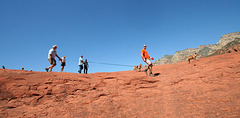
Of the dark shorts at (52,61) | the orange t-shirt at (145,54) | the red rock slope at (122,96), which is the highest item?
the orange t-shirt at (145,54)

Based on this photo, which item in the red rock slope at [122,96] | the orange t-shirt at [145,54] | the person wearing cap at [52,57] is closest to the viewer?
the red rock slope at [122,96]

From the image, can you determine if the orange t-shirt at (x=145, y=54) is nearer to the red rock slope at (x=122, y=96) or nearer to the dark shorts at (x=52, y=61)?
the red rock slope at (x=122, y=96)

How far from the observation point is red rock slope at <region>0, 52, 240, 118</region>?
11.8 ft

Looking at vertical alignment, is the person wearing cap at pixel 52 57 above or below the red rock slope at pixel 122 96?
above

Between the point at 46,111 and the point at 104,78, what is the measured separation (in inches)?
102

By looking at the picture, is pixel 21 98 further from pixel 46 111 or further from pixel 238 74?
pixel 238 74

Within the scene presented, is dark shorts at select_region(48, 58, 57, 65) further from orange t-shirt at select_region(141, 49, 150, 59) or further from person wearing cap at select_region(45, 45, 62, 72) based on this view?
orange t-shirt at select_region(141, 49, 150, 59)

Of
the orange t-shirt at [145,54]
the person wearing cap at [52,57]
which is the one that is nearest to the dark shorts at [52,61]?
the person wearing cap at [52,57]

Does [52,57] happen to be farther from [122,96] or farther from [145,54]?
[145,54]

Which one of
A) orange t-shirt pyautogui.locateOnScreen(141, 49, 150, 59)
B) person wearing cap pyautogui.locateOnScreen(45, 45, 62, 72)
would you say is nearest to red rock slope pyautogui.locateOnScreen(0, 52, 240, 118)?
person wearing cap pyautogui.locateOnScreen(45, 45, 62, 72)

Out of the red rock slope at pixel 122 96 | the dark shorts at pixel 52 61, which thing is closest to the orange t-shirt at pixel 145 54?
the red rock slope at pixel 122 96

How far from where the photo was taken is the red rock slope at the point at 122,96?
3588 mm

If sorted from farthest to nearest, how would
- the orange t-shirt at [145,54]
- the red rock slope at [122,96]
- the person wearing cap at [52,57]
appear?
the orange t-shirt at [145,54] → the person wearing cap at [52,57] → the red rock slope at [122,96]

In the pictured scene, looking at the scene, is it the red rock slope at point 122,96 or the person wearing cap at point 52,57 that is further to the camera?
the person wearing cap at point 52,57
